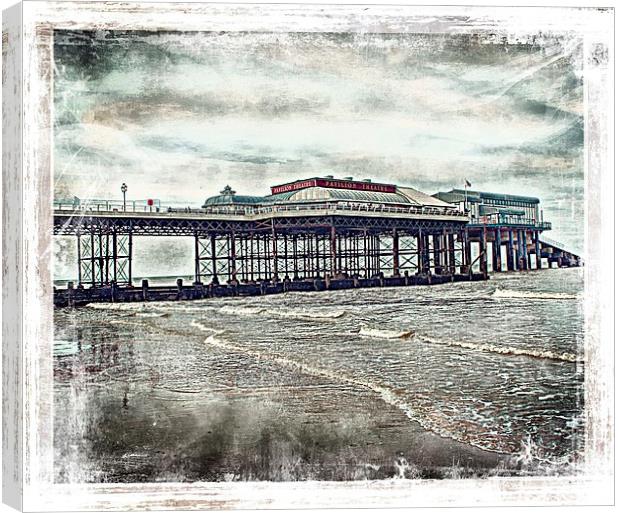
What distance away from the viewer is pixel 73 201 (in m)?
4.55

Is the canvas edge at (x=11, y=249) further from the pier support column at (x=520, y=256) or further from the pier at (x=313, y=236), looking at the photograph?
the pier support column at (x=520, y=256)

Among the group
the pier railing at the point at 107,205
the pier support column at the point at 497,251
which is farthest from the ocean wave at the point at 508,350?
the pier railing at the point at 107,205

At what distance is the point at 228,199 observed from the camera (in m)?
5.55

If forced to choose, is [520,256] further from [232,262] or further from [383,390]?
[232,262]

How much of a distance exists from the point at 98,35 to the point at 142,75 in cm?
41

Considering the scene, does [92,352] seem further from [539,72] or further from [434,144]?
[539,72]

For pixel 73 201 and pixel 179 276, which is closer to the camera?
pixel 73 201

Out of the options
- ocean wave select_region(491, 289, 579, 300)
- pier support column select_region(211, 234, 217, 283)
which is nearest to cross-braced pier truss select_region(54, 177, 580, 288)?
pier support column select_region(211, 234, 217, 283)

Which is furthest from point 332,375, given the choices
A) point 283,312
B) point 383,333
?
point 283,312

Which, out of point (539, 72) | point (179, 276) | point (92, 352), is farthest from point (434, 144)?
point (92, 352)

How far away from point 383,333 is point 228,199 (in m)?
1.83

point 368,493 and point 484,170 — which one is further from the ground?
point 484,170
